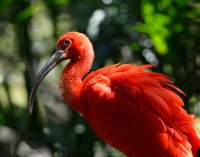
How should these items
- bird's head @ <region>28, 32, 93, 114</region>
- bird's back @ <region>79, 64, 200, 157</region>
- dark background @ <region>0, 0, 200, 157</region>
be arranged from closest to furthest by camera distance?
bird's back @ <region>79, 64, 200, 157</region> → bird's head @ <region>28, 32, 93, 114</region> → dark background @ <region>0, 0, 200, 157</region>

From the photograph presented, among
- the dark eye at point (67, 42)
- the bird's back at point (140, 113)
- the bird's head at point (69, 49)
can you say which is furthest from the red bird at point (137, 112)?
the dark eye at point (67, 42)

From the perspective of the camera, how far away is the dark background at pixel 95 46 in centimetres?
603

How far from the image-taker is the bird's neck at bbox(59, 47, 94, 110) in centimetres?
514

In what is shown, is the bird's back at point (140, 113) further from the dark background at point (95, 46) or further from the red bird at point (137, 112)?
the dark background at point (95, 46)

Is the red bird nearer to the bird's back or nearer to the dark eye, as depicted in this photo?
the bird's back

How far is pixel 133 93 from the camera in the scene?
488 centimetres

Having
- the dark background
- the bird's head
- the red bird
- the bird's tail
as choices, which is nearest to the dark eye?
the bird's head

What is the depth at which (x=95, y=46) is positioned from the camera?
238 inches

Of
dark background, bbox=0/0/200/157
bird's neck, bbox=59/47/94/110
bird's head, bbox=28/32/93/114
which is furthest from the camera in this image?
dark background, bbox=0/0/200/157

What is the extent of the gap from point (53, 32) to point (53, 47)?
193 millimetres

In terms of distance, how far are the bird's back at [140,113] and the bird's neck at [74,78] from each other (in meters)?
0.12

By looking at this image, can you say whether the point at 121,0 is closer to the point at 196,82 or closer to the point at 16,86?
the point at 196,82

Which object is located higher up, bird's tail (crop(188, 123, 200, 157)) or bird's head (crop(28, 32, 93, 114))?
bird's head (crop(28, 32, 93, 114))

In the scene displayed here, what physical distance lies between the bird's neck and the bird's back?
12cm
